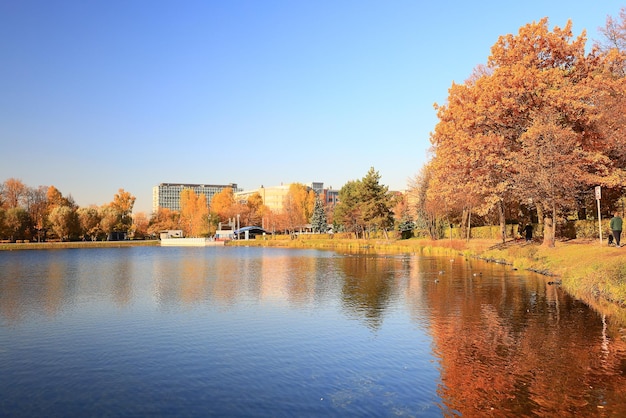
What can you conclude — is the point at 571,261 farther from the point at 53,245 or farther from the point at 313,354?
the point at 53,245

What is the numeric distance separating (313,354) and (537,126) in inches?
1105

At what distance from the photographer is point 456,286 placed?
30.2 m

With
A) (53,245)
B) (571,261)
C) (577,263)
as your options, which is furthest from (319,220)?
(577,263)

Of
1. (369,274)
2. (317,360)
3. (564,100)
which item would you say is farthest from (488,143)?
(317,360)

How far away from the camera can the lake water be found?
11.3 metres

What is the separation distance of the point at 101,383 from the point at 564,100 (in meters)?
35.4

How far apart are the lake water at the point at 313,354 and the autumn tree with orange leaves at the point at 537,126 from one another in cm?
1095

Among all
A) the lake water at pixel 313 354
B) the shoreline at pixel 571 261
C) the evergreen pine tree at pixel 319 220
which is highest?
the evergreen pine tree at pixel 319 220

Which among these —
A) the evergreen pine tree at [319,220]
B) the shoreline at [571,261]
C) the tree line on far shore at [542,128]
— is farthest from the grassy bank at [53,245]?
the tree line on far shore at [542,128]

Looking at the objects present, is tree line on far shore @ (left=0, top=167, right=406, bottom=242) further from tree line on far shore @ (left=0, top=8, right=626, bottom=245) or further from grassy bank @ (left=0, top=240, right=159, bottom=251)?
tree line on far shore @ (left=0, top=8, right=626, bottom=245)

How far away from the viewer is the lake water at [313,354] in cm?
1132

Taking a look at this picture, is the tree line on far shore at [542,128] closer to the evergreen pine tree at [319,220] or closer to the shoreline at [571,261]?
the shoreline at [571,261]

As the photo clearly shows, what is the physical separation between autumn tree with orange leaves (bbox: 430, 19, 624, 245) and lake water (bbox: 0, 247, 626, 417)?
1095cm

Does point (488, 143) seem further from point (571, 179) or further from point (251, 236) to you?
point (251, 236)
